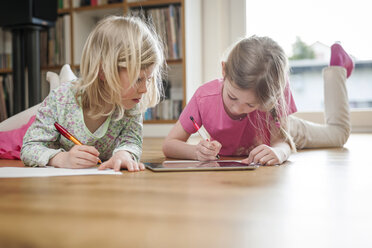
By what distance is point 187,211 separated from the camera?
492mm

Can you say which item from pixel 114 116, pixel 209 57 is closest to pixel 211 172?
pixel 114 116

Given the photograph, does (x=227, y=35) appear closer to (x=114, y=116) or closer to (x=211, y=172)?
(x=114, y=116)

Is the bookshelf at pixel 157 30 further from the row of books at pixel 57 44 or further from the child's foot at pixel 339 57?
the child's foot at pixel 339 57

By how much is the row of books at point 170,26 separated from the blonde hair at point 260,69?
1.54 m

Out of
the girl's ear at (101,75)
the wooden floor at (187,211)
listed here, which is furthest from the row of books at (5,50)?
the wooden floor at (187,211)

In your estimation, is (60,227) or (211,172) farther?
(211,172)

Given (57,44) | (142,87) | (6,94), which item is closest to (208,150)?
(142,87)

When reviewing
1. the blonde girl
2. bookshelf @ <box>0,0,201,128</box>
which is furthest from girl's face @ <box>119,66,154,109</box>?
bookshelf @ <box>0,0,201,128</box>

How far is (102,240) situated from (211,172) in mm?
511

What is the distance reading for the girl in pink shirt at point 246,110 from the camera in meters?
1.03

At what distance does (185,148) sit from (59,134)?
38cm

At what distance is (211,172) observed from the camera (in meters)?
0.86

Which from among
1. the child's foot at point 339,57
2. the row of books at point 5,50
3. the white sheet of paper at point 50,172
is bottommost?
the white sheet of paper at point 50,172

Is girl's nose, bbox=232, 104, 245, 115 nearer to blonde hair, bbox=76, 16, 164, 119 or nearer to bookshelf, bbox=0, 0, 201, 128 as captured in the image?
blonde hair, bbox=76, 16, 164, 119
